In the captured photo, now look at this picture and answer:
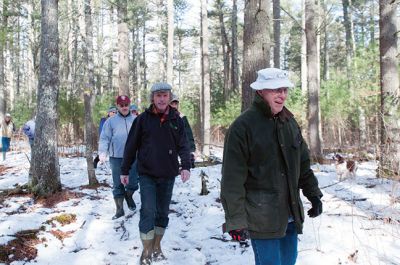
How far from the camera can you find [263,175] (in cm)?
268

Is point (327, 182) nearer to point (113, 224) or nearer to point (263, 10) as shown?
point (263, 10)

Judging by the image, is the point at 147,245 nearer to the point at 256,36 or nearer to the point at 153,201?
the point at 153,201

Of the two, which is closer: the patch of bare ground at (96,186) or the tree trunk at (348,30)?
the patch of bare ground at (96,186)

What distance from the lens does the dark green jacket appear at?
2607mm

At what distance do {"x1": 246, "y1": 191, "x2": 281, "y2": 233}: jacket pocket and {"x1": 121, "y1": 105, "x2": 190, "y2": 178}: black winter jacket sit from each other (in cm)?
193

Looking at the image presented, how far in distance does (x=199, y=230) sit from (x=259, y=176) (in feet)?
10.9

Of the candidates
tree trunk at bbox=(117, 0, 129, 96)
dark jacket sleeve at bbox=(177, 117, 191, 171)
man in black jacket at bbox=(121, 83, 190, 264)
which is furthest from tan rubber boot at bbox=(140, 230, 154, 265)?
tree trunk at bbox=(117, 0, 129, 96)

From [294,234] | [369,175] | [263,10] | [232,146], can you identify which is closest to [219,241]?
[294,234]

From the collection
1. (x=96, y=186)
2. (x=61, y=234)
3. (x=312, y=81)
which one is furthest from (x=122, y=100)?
(x=312, y=81)

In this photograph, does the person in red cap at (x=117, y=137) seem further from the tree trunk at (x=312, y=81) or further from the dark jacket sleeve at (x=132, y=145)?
the tree trunk at (x=312, y=81)

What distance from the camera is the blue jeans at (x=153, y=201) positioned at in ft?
14.5

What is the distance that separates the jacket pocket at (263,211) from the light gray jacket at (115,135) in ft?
Answer: 12.6

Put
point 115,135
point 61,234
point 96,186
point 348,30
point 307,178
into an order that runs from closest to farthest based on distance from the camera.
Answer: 1. point 307,178
2. point 61,234
3. point 115,135
4. point 96,186
5. point 348,30

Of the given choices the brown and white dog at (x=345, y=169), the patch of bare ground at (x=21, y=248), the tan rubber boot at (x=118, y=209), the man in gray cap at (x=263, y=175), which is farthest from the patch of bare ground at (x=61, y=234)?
the brown and white dog at (x=345, y=169)
